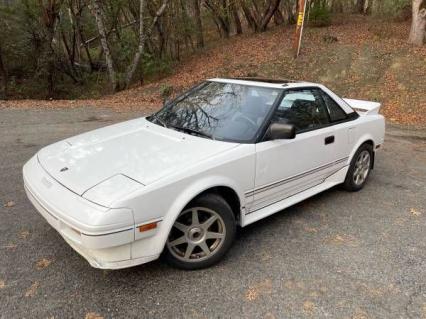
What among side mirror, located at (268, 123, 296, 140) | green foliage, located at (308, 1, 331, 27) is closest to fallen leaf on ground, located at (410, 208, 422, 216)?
side mirror, located at (268, 123, 296, 140)

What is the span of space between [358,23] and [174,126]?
655 inches

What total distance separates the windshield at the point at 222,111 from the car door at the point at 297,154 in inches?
6.8

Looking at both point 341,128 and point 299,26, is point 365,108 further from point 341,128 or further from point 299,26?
point 299,26

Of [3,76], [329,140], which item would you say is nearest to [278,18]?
[3,76]

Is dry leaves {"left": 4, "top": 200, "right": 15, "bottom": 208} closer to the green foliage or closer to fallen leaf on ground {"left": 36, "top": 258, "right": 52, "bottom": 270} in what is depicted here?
fallen leaf on ground {"left": 36, "top": 258, "right": 52, "bottom": 270}

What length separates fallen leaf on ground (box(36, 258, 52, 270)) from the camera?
10.1 feet

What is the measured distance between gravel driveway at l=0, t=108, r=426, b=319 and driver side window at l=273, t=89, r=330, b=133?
971 millimetres

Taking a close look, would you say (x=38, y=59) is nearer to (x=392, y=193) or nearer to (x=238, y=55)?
(x=238, y=55)

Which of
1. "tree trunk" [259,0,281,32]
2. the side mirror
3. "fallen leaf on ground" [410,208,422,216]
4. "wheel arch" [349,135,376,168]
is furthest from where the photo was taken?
"tree trunk" [259,0,281,32]

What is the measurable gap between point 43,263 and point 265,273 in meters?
1.82

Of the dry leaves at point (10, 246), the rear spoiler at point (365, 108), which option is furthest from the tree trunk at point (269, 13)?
the dry leaves at point (10, 246)

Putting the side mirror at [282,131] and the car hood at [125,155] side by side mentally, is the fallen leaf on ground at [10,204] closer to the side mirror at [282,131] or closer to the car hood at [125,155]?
the car hood at [125,155]

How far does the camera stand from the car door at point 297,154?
11.2ft

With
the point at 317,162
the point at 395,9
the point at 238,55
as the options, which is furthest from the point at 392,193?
the point at 395,9
